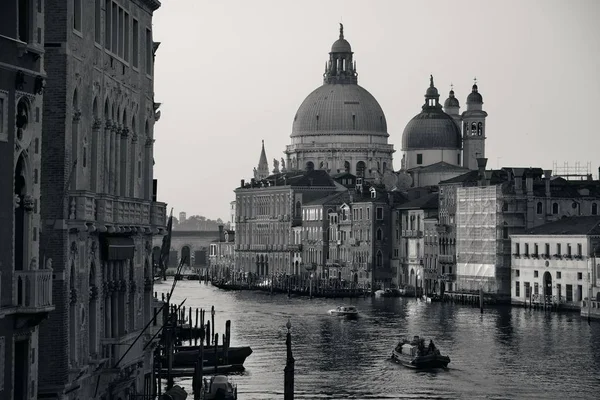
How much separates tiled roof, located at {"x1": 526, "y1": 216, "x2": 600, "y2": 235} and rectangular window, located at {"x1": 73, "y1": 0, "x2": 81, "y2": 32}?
60154 millimetres

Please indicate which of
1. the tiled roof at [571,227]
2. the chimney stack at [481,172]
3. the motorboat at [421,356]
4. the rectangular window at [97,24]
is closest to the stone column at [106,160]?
the rectangular window at [97,24]

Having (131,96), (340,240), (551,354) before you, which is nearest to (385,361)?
(551,354)

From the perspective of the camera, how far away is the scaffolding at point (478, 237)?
88.3m

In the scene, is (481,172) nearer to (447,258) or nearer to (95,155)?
(447,258)

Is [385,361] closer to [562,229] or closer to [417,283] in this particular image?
[562,229]

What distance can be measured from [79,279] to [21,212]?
11.4 ft

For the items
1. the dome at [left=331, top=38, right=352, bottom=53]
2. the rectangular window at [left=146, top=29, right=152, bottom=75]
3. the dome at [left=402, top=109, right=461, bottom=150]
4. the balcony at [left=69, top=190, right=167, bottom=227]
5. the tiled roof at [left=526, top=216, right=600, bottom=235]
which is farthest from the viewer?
the dome at [left=331, top=38, right=352, bottom=53]

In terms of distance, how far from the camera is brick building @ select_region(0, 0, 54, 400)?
49.7ft

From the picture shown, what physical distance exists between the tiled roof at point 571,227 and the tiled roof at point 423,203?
18179 millimetres

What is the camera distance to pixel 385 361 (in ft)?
163

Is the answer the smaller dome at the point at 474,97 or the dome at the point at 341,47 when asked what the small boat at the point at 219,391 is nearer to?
the smaller dome at the point at 474,97

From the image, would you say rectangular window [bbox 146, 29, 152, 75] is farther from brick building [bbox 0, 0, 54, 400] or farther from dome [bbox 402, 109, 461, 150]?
dome [bbox 402, 109, 461, 150]

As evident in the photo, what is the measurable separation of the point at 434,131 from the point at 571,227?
5319 cm

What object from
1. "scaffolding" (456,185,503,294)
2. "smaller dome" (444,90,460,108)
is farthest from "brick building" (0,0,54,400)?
"smaller dome" (444,90,460,108)
